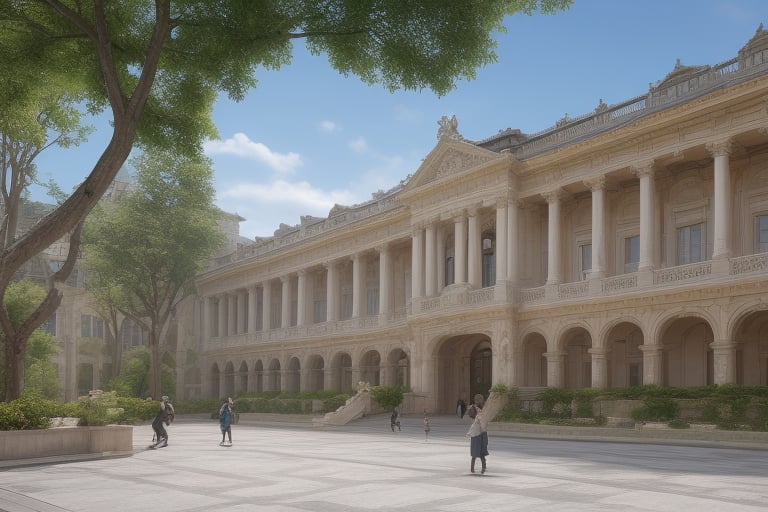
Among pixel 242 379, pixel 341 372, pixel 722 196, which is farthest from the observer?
pixel 242 379

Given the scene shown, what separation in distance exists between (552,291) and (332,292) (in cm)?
2127

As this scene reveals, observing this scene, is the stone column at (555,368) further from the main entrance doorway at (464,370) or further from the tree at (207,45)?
the tree at (207,45)

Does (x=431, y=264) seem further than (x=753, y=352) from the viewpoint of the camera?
Yes

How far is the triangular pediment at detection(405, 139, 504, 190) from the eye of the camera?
40312mm

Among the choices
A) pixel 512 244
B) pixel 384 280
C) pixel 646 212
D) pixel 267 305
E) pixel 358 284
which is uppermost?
pixel 646 212

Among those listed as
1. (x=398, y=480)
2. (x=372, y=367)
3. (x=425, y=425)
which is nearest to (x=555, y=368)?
(x=425, y=425)

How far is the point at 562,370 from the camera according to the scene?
3675 cm

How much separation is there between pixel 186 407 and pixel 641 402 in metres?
35.6

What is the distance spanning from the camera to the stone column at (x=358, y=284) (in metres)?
52.6

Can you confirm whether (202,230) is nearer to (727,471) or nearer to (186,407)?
(186,407)

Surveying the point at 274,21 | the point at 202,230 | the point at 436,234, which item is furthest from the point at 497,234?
the point at 274,21

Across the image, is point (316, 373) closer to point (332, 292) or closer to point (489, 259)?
point (332, 292)

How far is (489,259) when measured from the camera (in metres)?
43.4

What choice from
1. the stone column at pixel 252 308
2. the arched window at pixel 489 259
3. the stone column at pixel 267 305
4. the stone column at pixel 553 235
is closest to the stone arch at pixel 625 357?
the stone column at pixel 553 235
